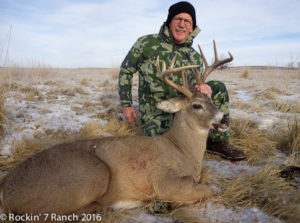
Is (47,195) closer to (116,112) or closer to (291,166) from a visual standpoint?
(291,166)

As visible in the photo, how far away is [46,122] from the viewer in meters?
4.57

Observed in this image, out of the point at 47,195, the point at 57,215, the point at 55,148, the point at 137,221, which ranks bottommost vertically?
the point at 137,221

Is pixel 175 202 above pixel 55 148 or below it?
below

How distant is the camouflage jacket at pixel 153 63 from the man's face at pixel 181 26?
0.08 metres

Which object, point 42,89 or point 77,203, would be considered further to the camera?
point 42,89

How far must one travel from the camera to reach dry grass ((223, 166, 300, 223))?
2.39m

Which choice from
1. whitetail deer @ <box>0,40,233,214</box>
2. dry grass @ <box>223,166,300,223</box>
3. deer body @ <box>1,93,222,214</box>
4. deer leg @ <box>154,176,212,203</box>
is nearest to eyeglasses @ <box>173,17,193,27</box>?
whitetail deer @ <box>0,40,233,214</box>

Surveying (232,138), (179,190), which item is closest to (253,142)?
(232,138)

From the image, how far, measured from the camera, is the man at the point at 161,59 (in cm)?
417

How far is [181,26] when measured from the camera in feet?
14.0

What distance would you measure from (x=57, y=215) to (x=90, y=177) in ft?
1.33

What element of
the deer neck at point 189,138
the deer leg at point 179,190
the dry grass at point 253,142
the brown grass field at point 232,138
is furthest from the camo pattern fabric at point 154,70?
the deer leg at point 179,190

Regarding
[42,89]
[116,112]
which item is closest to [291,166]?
[116,112]

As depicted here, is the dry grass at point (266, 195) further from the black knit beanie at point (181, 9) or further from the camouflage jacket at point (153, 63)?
the black knit beanie at point (181, 9)
